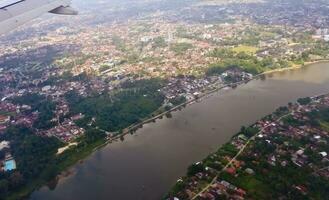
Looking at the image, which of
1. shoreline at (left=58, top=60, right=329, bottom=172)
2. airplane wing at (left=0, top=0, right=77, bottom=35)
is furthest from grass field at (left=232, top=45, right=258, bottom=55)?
airplane wing at (left=0, top=0, right=77, bottom=35)

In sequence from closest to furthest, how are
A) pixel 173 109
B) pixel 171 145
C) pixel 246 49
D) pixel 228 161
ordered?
Result: pixel 228 161 < pixel 171 145 < pixel 173 109 < pixel 246 49

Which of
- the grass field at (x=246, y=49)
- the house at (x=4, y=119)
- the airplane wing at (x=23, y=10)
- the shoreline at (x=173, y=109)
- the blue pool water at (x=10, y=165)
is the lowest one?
the grass field at (x=246, y=49)

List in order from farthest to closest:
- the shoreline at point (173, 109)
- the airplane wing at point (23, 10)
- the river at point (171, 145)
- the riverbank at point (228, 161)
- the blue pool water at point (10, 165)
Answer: the shoreline at point (173, 109)
the blue pool water at point (10, 165)
the river at point (171, 145)
the riverbank at point (228, 161)
the airplane wing at point (23, 10)

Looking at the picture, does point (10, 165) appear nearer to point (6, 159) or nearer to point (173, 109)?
point (6, 159)

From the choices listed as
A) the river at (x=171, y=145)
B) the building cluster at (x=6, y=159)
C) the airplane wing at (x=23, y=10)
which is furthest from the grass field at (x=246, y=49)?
the airplane wing at (x=23, y=10)

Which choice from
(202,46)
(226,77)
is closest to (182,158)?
(226,77)

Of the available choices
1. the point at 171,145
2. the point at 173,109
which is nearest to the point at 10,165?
the point at 171,145

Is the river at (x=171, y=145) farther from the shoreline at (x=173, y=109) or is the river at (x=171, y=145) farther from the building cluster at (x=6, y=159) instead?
the building cluster at (x=6, y=159)
